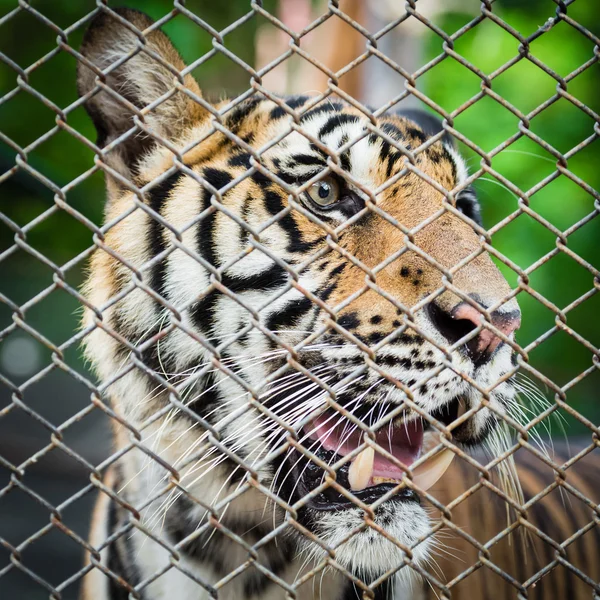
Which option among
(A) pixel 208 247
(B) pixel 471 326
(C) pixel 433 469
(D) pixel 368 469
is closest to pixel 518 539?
(C) pixel 433 469

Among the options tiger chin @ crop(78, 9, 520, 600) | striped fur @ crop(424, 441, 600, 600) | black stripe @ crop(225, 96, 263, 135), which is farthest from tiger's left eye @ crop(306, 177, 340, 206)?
striped fur @ crop(424, 441, 600, 600)

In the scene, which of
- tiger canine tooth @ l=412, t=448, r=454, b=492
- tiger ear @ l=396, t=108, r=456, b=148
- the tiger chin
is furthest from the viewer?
tiger ear @ l=396, t=108, r=456, b=148

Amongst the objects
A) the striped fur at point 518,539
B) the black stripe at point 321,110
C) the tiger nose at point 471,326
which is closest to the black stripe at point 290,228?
the black stripe at point 321,110

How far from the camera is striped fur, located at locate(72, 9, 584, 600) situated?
1569 mm

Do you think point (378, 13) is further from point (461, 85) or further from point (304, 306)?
point (304, 306)

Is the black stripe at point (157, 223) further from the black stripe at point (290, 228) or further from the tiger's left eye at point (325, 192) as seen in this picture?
the tiger's left eye at point (325, 192)

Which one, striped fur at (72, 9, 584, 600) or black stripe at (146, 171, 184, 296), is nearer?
striped fur at (72, 9, 584, 600)

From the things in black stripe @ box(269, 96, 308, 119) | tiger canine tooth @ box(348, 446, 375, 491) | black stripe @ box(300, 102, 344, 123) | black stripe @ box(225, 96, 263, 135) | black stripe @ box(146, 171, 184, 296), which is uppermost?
black stripe @ box(300, 102, 344, 123)

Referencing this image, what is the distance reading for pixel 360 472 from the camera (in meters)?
1.57

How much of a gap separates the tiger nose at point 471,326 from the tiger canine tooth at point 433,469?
1.06 feet

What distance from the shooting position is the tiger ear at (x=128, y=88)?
1.77m

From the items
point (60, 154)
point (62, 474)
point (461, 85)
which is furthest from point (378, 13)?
point (62, 474)

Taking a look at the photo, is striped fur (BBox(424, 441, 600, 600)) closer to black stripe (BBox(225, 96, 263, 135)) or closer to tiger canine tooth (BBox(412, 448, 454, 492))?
tiger canine tooth (BBox(412, 448, 454, 492))

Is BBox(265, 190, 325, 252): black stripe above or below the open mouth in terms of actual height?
above
